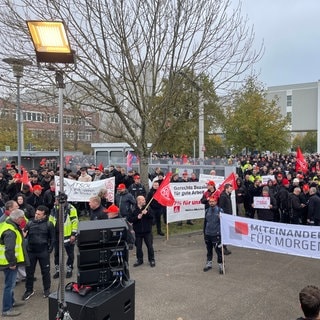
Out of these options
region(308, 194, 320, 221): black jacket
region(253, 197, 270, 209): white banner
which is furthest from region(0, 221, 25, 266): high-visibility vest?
region(308, 194, 320, 221): black jacket

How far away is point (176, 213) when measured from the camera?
11609 mm

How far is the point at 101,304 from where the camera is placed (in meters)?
3.93

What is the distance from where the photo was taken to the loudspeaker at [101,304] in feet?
12.9

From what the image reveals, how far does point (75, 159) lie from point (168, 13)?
1589 cm

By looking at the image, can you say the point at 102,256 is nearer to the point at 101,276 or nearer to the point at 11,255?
the point at 101,276

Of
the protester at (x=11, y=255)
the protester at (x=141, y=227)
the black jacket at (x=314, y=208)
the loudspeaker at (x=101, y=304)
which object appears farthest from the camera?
the black jacket at (x=314, y=208)

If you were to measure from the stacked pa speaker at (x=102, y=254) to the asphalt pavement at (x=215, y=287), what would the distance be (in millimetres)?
1848

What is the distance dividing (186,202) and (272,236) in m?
4.60

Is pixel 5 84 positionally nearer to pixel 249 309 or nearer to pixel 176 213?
pixel 176 213

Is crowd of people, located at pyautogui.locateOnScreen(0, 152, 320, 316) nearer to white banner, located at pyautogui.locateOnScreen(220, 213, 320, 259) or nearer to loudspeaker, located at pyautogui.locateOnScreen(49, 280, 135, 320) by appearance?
white banner, located at pyautogui.locateOnScreen(220, 213, 320, 259)

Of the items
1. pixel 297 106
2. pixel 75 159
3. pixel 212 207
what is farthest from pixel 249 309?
pixel 297 106

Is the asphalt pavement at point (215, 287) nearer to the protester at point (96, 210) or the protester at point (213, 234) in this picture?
the protester at point (213, 234)

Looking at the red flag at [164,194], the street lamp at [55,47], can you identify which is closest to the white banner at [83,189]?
the red flag at [164,194]

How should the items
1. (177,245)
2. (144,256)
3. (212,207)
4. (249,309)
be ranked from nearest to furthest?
(249,309) < (212,207) < (144,256) < (177,245)
